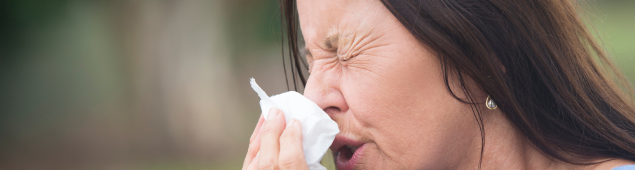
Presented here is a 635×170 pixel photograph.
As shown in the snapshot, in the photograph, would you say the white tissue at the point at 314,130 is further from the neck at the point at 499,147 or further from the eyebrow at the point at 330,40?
the neck at the point at 499,147

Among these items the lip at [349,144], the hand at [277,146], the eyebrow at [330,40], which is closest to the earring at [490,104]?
the lip at [349,144]

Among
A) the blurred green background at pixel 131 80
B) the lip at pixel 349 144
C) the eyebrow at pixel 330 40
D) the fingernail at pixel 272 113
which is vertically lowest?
the blurred green background at pixel 131 80

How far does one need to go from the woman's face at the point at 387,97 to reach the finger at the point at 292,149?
0.25 m

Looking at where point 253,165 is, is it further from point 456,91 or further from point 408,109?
point 456,91

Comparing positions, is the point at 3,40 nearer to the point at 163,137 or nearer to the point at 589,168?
the point at 163,137

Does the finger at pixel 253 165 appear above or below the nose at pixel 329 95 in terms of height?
below

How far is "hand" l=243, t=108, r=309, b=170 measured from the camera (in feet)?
4.33

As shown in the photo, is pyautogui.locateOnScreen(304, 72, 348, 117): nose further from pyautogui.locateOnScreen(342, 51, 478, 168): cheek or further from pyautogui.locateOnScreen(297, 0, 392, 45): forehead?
pyautogui.locateOnScreen(297, 0, 392, 45): forehead

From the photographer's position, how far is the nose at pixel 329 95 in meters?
1.61

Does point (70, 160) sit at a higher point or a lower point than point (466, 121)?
lower

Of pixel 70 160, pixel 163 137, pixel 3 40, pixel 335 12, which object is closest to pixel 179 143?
pixel 163 137

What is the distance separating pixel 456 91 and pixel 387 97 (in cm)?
28

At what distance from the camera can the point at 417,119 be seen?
148cm

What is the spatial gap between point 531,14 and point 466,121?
1.66 ft
